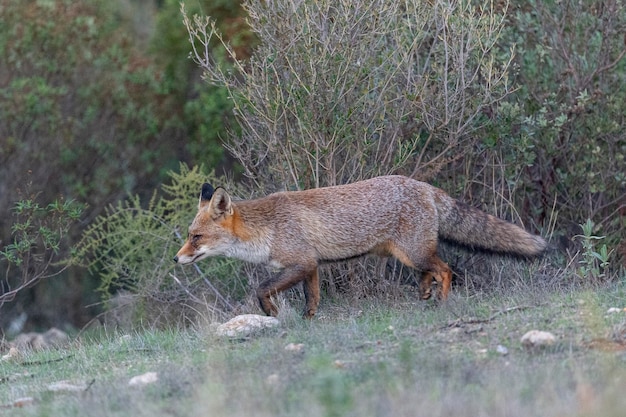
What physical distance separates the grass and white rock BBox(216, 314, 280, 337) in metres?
0.13

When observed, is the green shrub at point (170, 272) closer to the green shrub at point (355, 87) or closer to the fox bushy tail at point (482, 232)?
the green shrub at point (355, 87)

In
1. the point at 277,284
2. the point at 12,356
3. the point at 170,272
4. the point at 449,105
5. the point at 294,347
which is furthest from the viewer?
the point at 170,272

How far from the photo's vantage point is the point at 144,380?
6387mm

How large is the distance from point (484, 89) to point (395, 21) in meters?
1.30

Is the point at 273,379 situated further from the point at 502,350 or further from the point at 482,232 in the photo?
the point at 482,232

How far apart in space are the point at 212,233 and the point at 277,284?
85cm

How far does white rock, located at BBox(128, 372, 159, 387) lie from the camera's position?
20.8 feet

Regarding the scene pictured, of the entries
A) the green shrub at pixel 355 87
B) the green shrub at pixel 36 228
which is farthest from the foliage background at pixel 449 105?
the green shrub at pixel 36 228

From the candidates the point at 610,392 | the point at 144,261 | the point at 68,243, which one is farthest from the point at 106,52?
the point at 610,392

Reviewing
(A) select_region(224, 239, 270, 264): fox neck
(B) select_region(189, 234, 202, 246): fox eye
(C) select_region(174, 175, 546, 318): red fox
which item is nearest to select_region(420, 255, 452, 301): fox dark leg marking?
(C) select_region(174, 175, 546, 318): red fox

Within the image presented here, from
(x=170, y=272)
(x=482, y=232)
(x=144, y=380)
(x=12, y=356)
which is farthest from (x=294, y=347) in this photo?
(x=170, y=272)

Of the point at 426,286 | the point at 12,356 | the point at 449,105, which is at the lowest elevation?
the point at 12,356

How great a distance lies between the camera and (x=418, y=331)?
7.27 meters

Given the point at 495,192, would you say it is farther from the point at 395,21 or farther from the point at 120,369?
the point at 120,369
